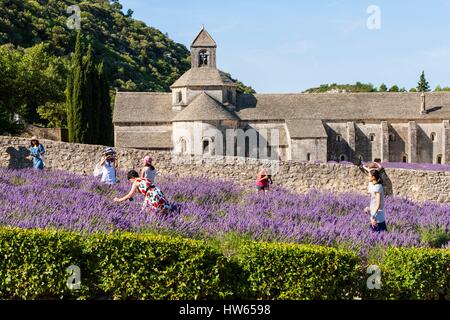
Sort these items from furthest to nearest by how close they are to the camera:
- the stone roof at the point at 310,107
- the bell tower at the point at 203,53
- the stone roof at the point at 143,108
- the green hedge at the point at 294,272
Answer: the bell tower at the point at 203,53, the stone roof at the point at 310,107, the stone roof at the point at 143,108, the green hedge at the point at 294,272

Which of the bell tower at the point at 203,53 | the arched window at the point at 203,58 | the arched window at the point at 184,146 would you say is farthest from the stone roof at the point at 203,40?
the arched window at the point at 184,146

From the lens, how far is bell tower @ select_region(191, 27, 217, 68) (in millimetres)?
51469

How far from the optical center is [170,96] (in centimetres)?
5131

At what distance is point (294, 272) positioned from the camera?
24.6 ft

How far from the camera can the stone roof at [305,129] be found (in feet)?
153

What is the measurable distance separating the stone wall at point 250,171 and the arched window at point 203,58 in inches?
1266

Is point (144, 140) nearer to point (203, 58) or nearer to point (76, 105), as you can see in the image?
point (76, 105)

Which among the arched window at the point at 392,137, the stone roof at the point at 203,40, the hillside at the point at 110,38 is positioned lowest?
the arched window at the point at 392,137

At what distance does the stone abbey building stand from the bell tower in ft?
0.29

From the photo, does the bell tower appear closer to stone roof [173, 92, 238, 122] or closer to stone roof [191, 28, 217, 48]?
stone roof [191, 28, 217, 48]

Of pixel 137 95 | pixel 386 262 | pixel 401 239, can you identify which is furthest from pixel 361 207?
pixel 137 95

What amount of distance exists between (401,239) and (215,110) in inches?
1433

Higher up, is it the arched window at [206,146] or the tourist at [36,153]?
the arched window at [206,146]

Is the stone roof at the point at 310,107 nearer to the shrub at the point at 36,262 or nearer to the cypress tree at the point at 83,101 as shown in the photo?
the cypress tree at the point at 83,101
